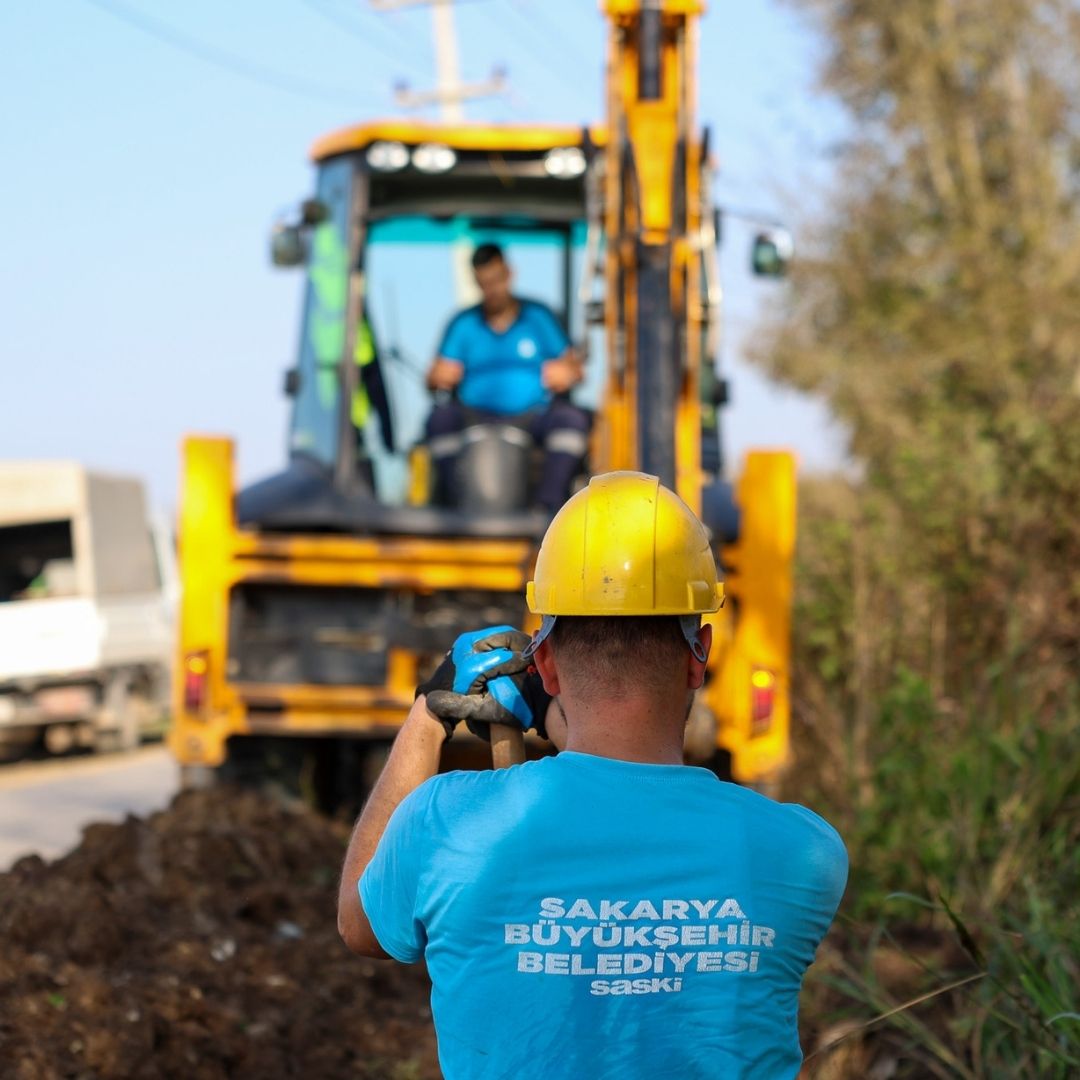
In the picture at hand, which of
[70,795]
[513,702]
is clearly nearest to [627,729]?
[513,702]

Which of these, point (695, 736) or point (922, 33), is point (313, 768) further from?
point (922, 33)

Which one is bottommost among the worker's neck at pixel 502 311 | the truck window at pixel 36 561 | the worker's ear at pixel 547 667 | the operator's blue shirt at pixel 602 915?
the truck window at pixel 36 561

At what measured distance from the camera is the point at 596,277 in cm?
770

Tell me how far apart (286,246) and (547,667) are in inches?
263

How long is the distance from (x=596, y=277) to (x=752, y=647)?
174cm

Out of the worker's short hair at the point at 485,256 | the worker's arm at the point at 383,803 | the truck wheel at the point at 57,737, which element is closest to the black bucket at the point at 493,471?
the worker's short hair at the point at 485,256

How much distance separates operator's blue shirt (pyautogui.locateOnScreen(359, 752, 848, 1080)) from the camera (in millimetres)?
2152

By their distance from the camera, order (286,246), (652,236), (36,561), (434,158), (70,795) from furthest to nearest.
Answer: (36,561)
(70,795)
(286,246)
(434,158)
(652,236)

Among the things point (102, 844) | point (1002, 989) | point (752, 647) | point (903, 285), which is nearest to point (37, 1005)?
point (102, 844)

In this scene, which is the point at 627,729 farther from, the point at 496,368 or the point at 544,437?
the point at 496,368

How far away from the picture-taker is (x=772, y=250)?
8.25 metres

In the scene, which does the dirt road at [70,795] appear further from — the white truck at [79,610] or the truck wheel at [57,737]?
the white truck at [79,610]

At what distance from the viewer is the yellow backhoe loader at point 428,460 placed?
738 cm

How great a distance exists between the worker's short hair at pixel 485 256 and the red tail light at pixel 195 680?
2.24 meters
